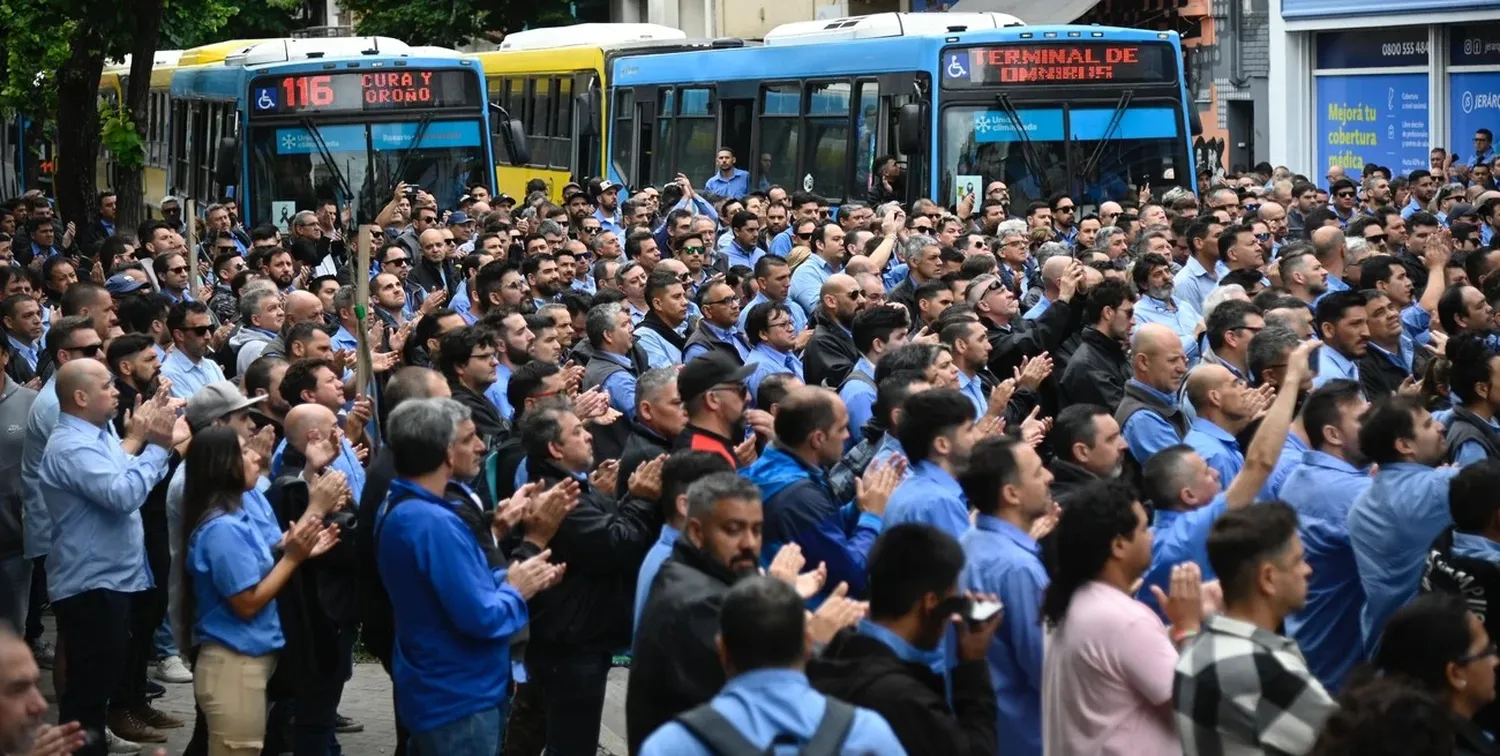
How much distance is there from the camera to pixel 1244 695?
15.8 ft

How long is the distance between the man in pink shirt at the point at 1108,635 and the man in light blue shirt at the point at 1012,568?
22 centimetres

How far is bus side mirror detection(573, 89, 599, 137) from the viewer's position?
26281mm

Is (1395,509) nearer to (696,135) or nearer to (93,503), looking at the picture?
(93,503)

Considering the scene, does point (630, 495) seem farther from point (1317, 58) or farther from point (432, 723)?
point (1317, 58)

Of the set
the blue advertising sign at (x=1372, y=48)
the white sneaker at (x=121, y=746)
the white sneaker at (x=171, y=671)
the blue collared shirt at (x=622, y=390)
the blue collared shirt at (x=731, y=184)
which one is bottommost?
the white sneaker at (x=121, y=746)

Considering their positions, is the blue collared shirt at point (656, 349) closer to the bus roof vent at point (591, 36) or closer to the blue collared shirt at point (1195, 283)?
the blue collared shirt at point (1195, 283)

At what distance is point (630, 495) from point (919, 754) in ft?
8.44

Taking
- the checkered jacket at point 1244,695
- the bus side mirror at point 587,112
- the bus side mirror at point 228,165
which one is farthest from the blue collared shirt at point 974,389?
the bus side mirror at point 587,112

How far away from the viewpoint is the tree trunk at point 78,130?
2028cm

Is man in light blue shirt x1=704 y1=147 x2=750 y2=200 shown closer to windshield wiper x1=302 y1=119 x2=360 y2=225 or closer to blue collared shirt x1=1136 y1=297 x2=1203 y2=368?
windshield wiper x1=302 y1=119 x2=360 y2=225

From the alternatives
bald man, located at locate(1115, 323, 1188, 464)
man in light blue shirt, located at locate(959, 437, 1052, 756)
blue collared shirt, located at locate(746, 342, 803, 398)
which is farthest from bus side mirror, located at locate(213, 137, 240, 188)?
man in light blue shirt, located at locate(959, 437, 1052, 756)

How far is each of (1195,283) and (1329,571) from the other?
615 cm

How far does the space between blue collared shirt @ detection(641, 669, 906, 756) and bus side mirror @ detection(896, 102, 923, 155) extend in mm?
14218

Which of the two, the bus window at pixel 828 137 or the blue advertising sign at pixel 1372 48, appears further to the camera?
the blue advertising sign at pixel 1372 48
